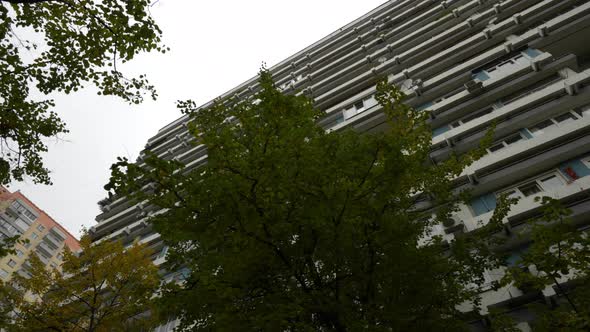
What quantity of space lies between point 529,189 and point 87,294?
1711 cm

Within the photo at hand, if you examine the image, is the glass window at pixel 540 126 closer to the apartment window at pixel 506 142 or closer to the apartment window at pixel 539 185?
the apartment window at pixel 506 142

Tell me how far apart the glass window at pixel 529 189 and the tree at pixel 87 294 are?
13382 mm

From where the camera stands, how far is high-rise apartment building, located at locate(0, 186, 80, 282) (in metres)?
47.0

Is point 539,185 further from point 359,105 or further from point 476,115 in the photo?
point 359,105

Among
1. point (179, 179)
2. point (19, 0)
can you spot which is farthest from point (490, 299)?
point (19, 0)

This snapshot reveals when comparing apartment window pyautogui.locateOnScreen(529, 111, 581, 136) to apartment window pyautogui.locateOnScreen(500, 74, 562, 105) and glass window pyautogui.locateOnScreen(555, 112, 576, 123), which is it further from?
apartment window pyautogui.locateOnScreen(500, 74, 562, 105)

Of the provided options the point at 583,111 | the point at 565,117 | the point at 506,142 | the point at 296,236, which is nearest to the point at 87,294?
the point at 296,236

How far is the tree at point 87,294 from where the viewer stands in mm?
10430

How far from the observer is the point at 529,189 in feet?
41.4

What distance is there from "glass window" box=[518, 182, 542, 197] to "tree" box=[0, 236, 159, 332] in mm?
13382

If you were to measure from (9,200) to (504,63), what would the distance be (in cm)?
6436

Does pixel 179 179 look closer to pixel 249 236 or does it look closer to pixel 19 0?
pixel 249 236

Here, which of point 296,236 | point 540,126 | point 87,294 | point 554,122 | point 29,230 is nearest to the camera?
point 296,236

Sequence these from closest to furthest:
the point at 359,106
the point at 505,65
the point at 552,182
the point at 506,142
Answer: the point at 552,182 < the point at 506,142 < the point at 505,65 < the point at 359,106
